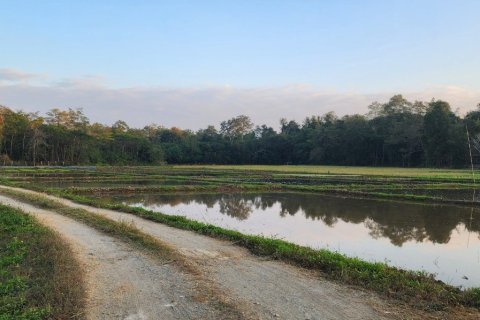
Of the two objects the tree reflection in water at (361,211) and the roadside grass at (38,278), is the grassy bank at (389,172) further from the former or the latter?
the roadside grass at (38,278)

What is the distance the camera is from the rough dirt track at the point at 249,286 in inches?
208

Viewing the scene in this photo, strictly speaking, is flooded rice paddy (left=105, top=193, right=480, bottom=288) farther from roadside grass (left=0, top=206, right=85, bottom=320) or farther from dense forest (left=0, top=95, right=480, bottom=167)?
dense forest (left=0, top=95, right=480, bottom=167)

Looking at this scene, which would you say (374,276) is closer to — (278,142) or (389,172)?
(389,172)

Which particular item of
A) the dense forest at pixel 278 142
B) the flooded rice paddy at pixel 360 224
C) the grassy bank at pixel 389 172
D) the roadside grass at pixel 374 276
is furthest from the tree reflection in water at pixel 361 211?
the dense forest at pixel 278 142

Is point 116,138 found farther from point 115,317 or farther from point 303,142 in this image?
point 115,317

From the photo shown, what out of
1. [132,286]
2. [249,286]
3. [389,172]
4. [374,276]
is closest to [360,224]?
[374,276]

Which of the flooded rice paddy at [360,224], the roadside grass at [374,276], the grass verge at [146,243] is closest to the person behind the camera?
the grass verge at [146,243]

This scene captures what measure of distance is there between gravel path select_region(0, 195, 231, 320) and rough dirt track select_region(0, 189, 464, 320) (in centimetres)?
1

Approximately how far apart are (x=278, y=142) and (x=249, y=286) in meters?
92.5

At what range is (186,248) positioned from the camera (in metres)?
9.02

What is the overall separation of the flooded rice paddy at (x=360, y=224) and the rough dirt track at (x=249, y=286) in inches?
116

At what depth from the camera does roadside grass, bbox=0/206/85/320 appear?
5105mm

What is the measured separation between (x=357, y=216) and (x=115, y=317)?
13.2 metres

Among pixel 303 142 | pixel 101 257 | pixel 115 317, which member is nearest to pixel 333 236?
pixel 101 257
